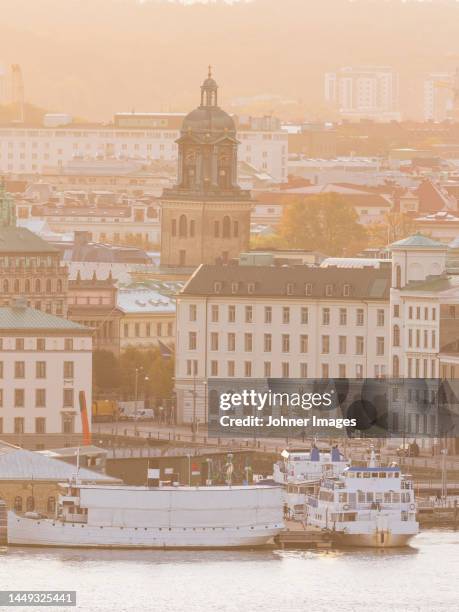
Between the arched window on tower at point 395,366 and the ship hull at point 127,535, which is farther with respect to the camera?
the arched window on tower at point 395,366

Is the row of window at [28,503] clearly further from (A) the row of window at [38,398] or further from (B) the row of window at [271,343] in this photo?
(B) the row of window at [271,343]

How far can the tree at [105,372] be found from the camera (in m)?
121

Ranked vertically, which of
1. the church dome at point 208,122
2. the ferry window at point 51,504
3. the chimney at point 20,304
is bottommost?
the ferry window at point 51,504

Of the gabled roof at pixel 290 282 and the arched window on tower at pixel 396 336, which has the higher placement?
the gabled roof at pixel 290 282

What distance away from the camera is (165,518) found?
9281cm

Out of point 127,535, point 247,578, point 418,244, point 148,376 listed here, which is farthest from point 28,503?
point 148,376

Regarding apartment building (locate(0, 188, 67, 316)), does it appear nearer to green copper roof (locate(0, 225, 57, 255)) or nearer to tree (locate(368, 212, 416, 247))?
green copper roof (locate(0, 225, 57, 255))

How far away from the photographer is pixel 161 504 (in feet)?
305

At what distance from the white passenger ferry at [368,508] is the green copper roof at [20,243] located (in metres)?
32.6

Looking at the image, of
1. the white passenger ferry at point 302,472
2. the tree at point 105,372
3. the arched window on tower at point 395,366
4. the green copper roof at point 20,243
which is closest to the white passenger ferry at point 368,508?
the white passenger ferry at point 302,472

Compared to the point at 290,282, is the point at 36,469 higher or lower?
lower

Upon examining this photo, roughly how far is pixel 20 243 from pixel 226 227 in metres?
17.0

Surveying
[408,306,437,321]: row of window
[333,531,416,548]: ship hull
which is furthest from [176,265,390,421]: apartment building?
[333,531,416,548]: ship hull

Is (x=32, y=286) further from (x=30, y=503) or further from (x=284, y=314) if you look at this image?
(x=30, y=503)
